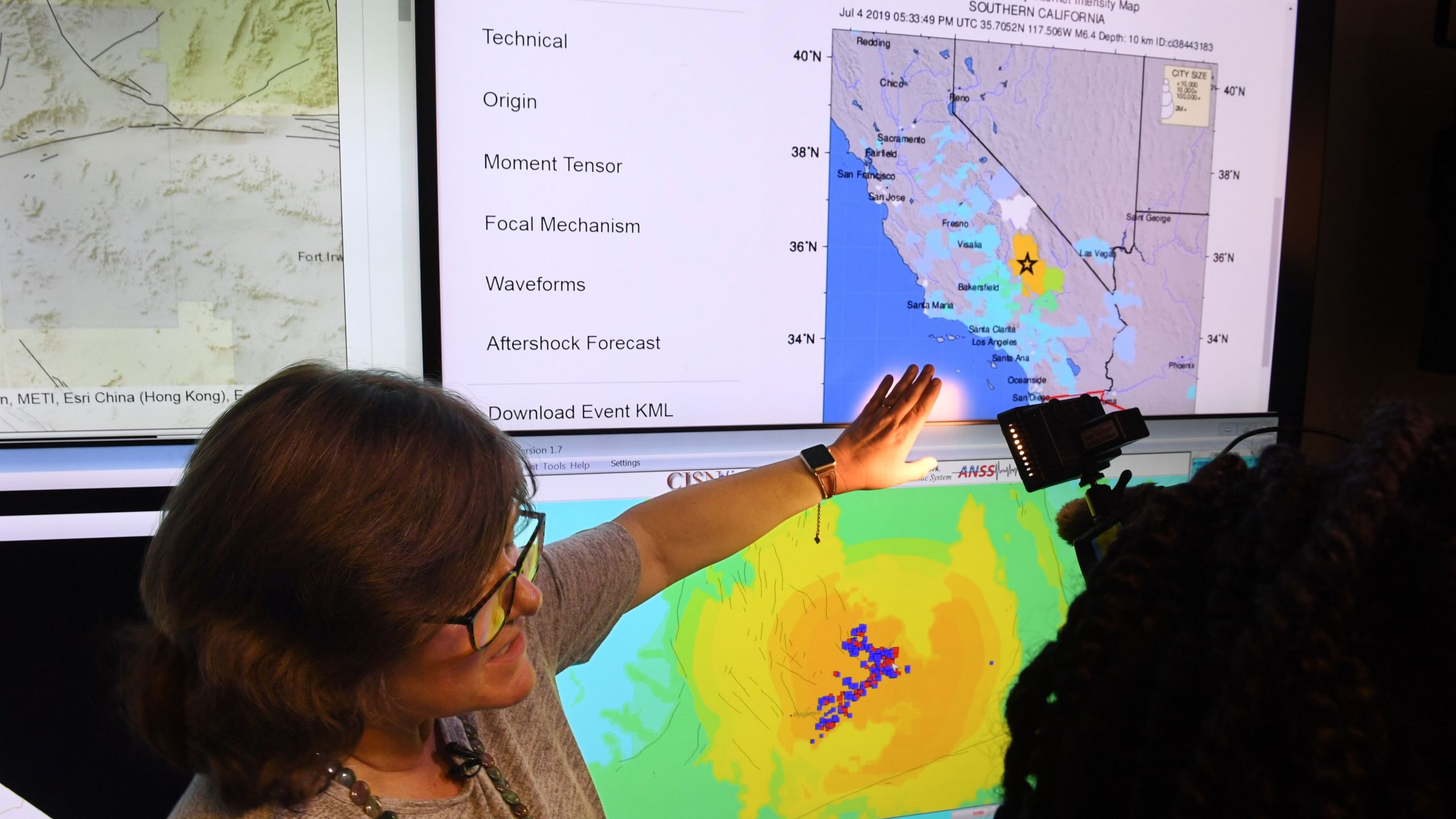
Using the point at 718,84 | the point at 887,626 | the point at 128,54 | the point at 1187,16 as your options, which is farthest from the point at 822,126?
the point at 128,54

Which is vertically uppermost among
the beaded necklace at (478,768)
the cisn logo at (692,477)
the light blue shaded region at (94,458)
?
the light blue shaded region at (94,458)

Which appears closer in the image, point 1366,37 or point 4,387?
point 4,387

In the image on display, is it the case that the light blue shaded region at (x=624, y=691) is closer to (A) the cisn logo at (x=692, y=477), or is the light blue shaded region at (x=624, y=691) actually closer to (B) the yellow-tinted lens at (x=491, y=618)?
(A) the cisn logo at (x=692, y=477)

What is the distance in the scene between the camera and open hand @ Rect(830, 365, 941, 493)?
1.22 meters

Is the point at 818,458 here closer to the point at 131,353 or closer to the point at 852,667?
the point at 852,667

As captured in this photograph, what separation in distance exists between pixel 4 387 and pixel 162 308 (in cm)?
22

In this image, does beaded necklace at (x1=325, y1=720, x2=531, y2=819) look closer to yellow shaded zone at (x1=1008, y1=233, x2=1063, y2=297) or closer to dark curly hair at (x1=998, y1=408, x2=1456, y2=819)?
dark curly hair at (x1=998, y1=408, x2=1456, y2=819)

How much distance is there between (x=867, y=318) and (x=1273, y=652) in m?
1.11

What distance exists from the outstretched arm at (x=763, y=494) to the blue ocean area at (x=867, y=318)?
0.62ft

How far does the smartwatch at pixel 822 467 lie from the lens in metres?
1.19

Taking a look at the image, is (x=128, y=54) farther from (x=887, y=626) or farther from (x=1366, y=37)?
(x=1366, y=37)

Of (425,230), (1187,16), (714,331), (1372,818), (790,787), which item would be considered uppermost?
(1187,16)

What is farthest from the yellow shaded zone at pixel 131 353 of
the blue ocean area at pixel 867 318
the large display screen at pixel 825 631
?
the blue ocean area at pixel 867 318

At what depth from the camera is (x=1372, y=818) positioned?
0.33m
